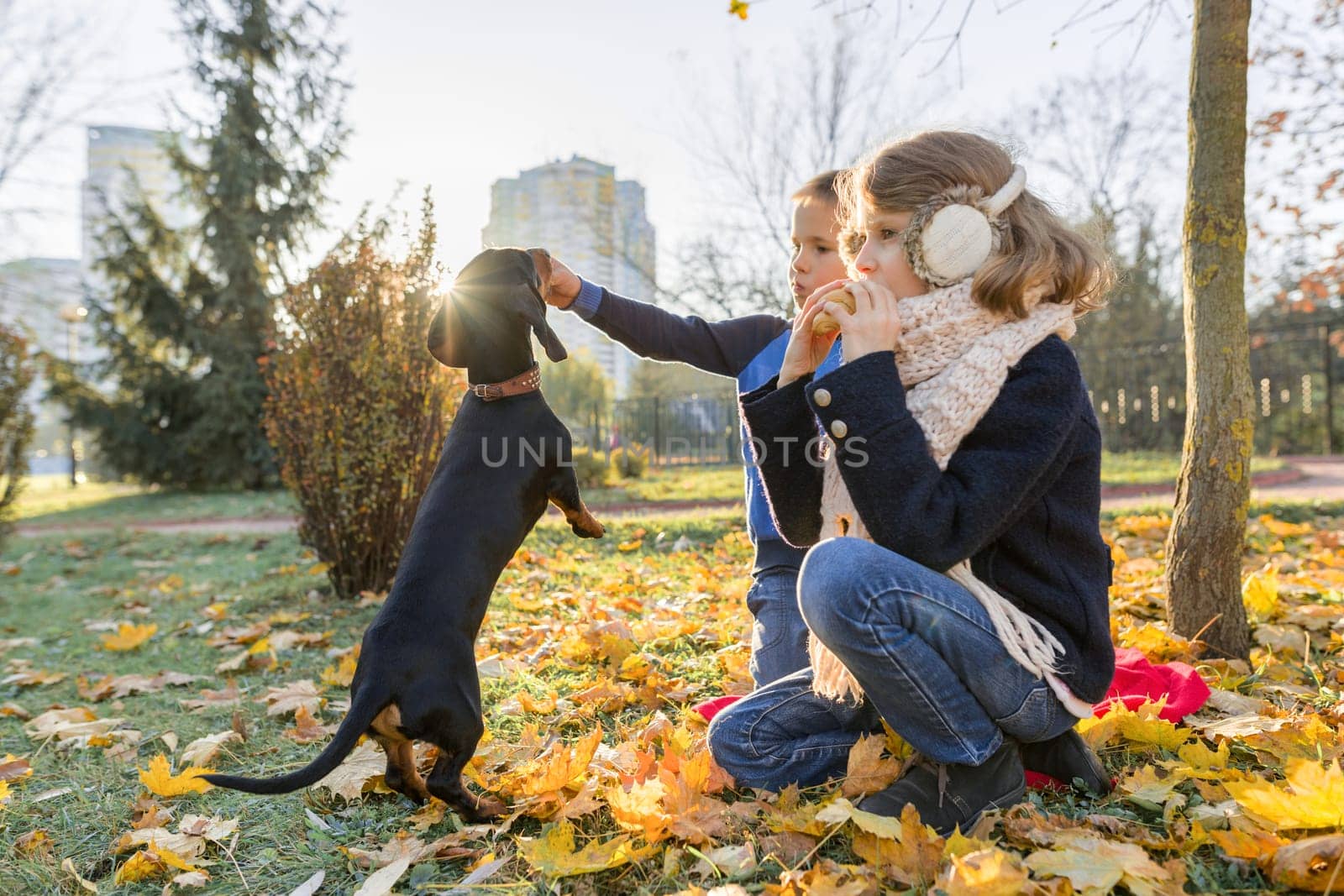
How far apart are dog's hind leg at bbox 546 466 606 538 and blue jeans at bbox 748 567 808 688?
64 centimetres

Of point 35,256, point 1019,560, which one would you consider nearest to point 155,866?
point 1019,560

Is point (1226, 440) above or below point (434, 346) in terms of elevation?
below

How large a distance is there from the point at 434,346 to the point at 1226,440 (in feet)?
8.78

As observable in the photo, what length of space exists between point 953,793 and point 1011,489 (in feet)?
2.31

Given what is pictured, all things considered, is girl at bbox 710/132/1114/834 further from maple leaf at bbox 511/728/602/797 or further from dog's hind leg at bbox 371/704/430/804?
dog's hind leg at bbox 371/704/430/804

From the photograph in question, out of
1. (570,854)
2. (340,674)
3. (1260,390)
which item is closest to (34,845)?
(340,674)

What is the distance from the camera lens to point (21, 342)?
7.42 m

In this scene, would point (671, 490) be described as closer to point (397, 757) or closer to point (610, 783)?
point (610, 783)

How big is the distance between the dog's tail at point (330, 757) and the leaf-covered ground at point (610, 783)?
0.89 feet

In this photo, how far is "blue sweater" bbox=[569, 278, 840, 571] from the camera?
2834 mm

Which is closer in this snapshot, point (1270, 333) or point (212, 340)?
point (1270, 333)

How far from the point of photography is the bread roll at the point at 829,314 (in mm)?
1865

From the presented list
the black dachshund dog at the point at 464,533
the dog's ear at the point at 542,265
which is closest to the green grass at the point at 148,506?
the dog's ear at the point at 542,265

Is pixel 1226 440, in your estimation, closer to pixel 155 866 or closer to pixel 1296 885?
pixel 1296 885
